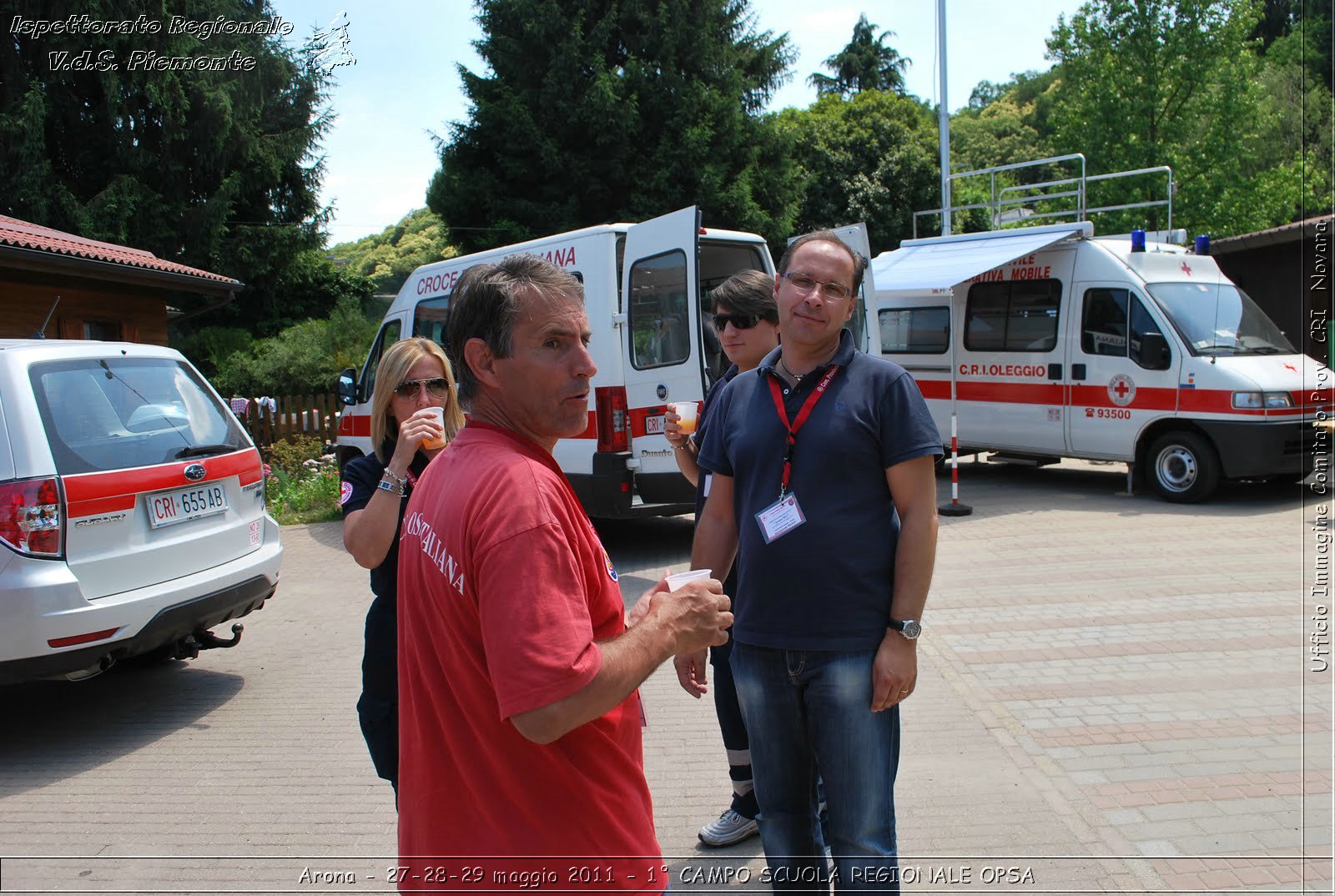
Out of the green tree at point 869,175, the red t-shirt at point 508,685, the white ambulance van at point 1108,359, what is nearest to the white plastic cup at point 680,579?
the red t-shirt at point 508,685

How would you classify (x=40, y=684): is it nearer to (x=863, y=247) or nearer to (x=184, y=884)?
(x=184, y=884)

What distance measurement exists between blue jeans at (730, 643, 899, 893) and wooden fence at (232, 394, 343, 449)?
541 inches

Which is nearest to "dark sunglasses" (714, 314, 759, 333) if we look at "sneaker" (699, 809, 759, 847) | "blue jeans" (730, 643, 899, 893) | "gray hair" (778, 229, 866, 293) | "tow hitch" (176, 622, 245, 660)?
"gray hair" (778, 229, 866, 293)

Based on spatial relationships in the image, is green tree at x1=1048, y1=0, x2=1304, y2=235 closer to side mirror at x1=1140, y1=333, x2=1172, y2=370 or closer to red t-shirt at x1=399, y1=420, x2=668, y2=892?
side mirror at x1=1140, y1=333, x2=1172, y2=370

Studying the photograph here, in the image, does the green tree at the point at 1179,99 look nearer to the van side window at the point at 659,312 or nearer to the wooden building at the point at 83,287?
the van side window at the point at 659,312

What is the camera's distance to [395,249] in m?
56.2

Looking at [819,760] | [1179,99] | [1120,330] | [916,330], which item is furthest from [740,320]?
[1179,99]

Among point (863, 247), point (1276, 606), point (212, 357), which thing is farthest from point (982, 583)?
point (212, 357)

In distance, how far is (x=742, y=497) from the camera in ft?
9.09

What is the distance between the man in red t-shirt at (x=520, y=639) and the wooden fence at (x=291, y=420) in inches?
563

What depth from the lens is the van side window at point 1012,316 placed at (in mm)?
11422

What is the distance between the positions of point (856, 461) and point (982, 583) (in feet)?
17.4

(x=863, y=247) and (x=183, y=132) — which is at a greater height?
(x=183, y=132)

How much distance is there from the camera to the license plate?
4.89 meters
